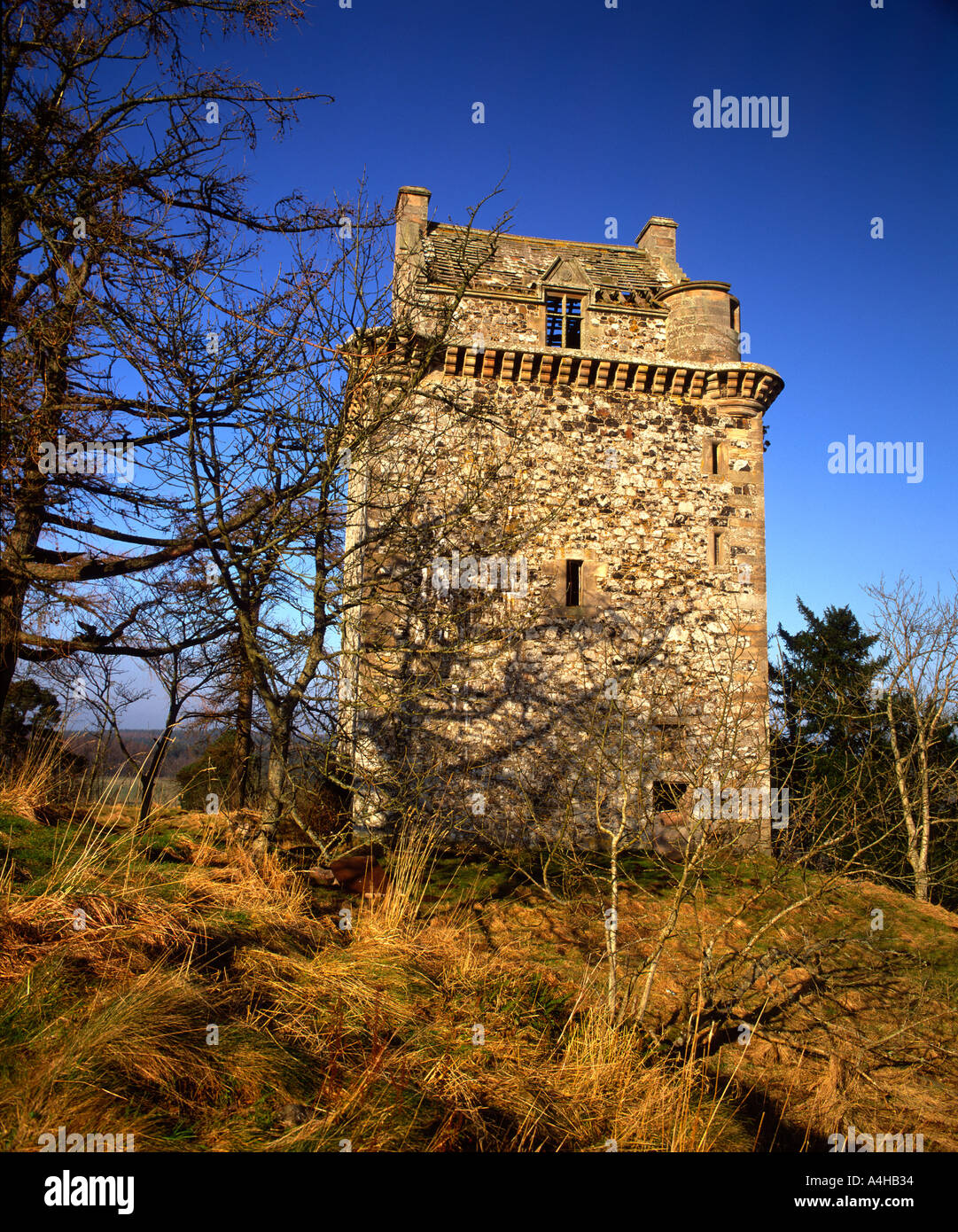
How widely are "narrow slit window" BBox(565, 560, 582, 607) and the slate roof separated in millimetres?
5477

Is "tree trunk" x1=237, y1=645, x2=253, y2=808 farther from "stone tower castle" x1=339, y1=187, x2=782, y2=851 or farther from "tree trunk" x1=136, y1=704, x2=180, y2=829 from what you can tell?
"stone tower castle" x1=339, y1=187, x2=782, y2=851

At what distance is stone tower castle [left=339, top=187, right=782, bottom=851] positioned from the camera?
11.0 m

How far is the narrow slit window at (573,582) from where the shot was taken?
39.2 feet

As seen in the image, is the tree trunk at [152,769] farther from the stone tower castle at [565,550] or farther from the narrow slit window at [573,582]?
the narrow slit window at [573,582]

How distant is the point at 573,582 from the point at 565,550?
572 millimetres

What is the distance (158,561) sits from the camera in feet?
23.7

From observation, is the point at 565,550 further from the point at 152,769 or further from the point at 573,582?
the point at 152,769

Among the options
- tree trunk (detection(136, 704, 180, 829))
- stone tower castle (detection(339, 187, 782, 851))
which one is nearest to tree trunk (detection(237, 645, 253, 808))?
tree trunk (detection(136, 704, 180, 829))

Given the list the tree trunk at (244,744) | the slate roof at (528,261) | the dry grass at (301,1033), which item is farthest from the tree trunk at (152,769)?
the slate roof at (528,261)

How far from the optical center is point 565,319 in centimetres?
1333

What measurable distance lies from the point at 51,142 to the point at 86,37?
61.5 inches

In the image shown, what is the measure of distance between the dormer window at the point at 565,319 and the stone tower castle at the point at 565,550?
0.04 metres
